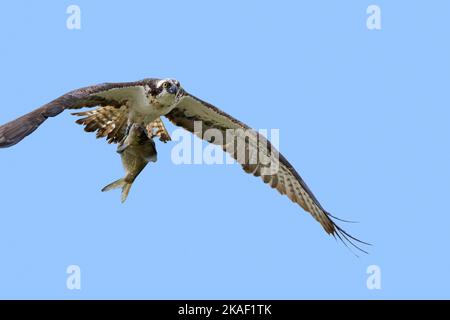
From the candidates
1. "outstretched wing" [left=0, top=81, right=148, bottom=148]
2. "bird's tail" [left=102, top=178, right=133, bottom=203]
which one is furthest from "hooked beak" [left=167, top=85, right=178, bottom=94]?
"bird's tail" [left=102, top=178, right=133, bottom=203]

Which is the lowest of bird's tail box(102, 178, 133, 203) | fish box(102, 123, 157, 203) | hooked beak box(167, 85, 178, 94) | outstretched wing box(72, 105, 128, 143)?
bird's tail box(102, 178, 133, 203)

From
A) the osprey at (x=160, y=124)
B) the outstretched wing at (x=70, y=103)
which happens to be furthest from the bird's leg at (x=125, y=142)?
the outstretched wing at (x=70, y=103)

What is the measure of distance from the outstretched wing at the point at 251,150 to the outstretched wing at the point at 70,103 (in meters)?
1.02

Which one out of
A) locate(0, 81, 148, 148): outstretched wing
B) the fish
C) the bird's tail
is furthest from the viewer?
the bird's tail

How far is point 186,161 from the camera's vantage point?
43.6 feet

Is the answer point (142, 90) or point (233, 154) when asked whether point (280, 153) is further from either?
point (142, 90)

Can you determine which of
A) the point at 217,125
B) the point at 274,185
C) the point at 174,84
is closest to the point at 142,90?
the point at 174,84

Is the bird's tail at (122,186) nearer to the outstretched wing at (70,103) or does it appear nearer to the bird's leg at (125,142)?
the bird's leg at (125,142)

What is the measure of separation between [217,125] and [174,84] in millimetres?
1588

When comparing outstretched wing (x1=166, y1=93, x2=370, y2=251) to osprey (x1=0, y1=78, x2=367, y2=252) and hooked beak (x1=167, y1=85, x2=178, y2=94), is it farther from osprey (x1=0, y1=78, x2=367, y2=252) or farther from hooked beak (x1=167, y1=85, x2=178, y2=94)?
hooked beak (x1=167, y1=85, x2=178, y2=94)

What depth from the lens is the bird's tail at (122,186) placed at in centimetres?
1336

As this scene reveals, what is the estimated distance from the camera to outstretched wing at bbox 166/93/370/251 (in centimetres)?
1384

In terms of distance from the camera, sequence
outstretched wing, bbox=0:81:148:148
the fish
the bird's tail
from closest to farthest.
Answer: outstretched wing, bbox=0:81:148:148 < the fish < the bird's tail
